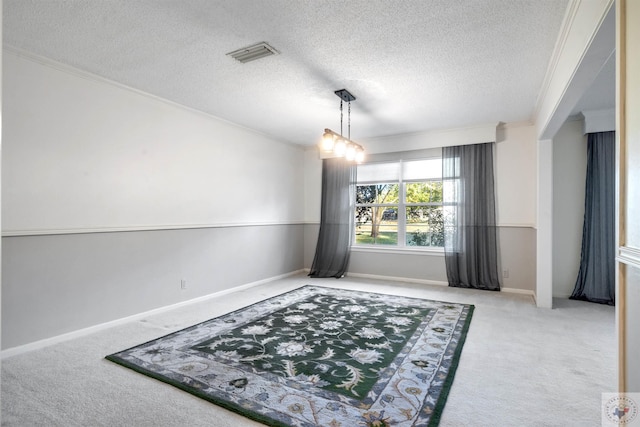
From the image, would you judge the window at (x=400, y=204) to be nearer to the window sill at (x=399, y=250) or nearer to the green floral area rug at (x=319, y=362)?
the window sill at (x=399, y=250)

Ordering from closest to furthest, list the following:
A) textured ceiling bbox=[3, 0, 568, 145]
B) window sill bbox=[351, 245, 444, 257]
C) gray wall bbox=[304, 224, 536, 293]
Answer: textured ceiling bbox=[3, 0, 568, 145], gray wall bbox=[304, 224, 536, 293], window sill bbox=[351, 245, 444, 257]

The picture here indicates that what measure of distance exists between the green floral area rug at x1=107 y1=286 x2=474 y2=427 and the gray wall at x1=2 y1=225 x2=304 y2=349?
0.79 meters

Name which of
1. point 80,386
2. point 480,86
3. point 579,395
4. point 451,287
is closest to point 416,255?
point 451,287

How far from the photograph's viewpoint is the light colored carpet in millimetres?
1938

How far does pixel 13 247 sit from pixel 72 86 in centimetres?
153

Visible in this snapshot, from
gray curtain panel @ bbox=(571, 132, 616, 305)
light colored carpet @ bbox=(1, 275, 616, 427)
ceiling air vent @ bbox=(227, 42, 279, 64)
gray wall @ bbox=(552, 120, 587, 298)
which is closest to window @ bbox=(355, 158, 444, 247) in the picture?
gray wall @ bbox=(552, 120, 587, 298)

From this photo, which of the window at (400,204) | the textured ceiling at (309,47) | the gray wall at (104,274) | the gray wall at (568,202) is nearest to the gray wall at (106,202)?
the gray wall at (104,274)

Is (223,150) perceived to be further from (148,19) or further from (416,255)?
(416,255)

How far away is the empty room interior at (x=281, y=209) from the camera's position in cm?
219

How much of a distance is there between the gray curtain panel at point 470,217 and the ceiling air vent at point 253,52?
3433 mm

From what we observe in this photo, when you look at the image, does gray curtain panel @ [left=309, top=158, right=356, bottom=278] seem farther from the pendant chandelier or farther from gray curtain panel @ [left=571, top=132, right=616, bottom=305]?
gray curtain panel @ [left=571, top=132, right=616, bottom=305]

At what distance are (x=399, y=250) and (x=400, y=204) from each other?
79 centimetres

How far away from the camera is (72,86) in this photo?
10.3ft

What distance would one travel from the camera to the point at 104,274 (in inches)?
131
